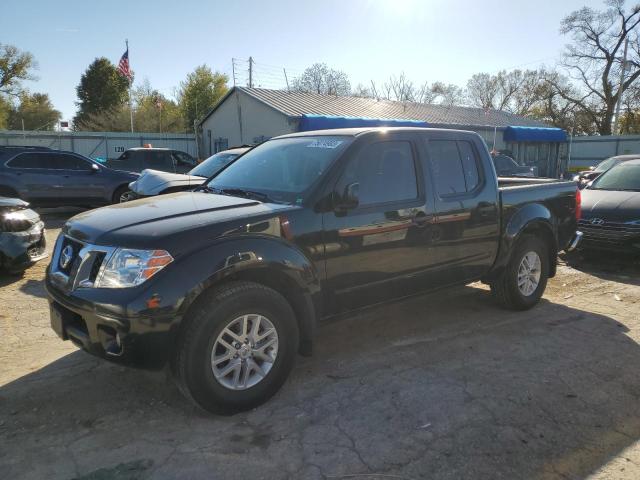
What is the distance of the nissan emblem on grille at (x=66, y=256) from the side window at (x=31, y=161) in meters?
9.52

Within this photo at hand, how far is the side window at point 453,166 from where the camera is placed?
442 cm

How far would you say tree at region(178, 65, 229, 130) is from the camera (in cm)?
4916

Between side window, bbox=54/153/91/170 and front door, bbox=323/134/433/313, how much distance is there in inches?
402

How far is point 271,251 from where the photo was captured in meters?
3.24

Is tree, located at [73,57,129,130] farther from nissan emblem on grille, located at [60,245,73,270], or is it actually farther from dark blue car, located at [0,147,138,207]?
nissan emblem on grille, located at [60,245,73,270]

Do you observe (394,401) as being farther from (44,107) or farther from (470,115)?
(44,107)

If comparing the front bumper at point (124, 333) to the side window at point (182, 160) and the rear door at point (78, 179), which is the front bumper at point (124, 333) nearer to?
the rear door at point (78, 179)

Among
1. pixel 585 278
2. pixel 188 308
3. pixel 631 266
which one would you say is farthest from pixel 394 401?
pixel 631 266

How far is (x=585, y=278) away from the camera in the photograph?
23.1ft

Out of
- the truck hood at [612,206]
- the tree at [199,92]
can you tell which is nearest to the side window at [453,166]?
the truck hood at [612,206]

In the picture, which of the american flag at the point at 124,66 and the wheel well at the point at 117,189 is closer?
the wheel well at the point at 117,189

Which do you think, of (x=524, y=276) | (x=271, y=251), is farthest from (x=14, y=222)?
(x=524, y=276)

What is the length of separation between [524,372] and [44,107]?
224 feet

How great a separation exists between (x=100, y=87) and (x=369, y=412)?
5233 centimetres
